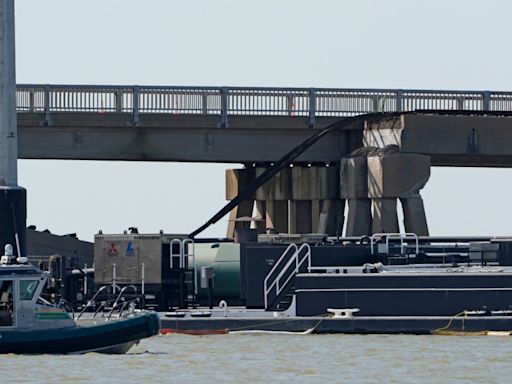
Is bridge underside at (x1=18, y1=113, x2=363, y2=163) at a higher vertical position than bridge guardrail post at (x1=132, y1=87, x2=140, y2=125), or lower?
Answer: lower

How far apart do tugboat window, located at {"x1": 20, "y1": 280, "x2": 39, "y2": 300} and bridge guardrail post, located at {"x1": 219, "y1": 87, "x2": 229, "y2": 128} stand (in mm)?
27493

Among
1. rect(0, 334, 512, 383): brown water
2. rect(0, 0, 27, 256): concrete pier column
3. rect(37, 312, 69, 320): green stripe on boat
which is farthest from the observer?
rect(0, 0, 27, 256): concrete pier column

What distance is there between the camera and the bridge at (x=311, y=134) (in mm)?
84625

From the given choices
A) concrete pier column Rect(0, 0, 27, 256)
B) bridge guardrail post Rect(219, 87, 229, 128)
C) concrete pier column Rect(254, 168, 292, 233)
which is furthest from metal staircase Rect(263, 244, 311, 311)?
concrete pier column Rect(254, 168, 292, 233)

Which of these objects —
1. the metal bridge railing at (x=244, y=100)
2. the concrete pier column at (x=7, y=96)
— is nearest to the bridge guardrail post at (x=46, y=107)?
the metal bridge railing at (x=244, y=100)

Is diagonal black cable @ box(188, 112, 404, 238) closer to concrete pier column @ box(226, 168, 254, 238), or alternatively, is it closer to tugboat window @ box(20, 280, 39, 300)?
concrete pier column @ box(226, 168, 254, 238)

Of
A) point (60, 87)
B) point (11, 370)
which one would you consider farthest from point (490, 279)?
point (60, 87)

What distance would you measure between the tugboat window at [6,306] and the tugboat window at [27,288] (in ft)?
1.00

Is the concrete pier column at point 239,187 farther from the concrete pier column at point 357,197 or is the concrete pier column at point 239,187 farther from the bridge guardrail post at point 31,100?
the bridge guardrail post at point 31,100

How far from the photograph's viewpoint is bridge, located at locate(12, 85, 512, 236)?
84625 mm

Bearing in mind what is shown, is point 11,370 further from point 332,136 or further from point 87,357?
point 332,136

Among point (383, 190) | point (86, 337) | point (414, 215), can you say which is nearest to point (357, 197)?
point (383, 190)

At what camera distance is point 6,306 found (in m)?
59.2

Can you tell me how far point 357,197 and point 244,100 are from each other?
5524mm
